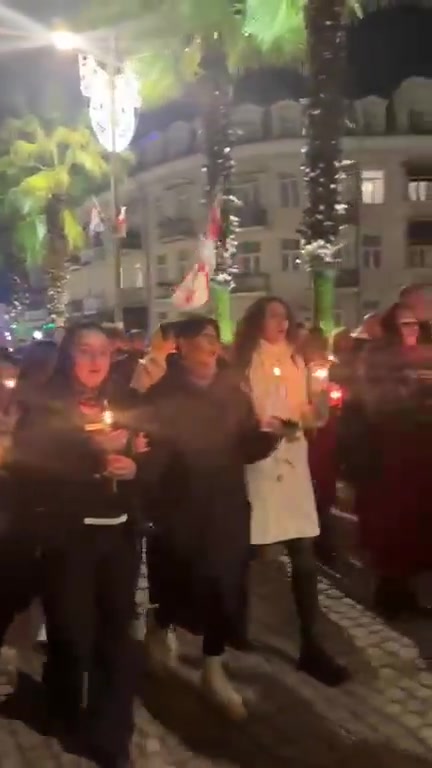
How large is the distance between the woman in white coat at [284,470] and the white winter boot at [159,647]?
2.26 ft

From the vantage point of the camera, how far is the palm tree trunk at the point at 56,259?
32719mm

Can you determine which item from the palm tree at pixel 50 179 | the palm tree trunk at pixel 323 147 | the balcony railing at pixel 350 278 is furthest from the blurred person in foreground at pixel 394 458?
the balcony railing at pixel 350 278

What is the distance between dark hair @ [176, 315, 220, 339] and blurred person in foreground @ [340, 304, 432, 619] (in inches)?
57.7

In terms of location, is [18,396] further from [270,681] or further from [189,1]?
[189,1]

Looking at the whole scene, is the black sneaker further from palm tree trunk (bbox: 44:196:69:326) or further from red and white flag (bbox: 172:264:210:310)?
palm tree trunk (bbox: 44:196:69:326)

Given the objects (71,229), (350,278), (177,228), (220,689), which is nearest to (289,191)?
(350,278)

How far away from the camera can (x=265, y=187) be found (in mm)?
42281

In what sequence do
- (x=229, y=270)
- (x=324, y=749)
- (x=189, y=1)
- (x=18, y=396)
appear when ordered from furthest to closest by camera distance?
1. (x=229, y=270)
2. (x=189, y=1)
3. (x=18, y=396)
4. (x=324, y=749)

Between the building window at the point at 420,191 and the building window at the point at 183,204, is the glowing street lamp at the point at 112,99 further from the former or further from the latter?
the building window at the point at 183,204

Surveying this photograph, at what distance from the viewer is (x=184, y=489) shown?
4785 millimetres

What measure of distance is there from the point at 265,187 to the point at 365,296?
19.3 feet

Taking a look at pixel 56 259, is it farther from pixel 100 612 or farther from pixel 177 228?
pixel 100 612

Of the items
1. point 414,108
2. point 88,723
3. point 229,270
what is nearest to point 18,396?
point 88,723

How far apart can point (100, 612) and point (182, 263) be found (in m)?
45.4
